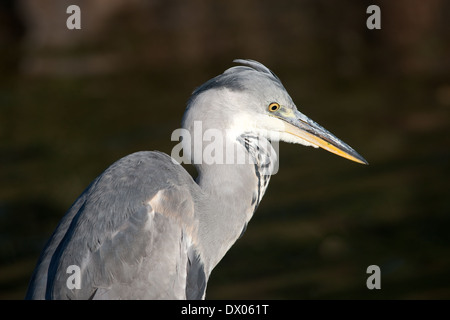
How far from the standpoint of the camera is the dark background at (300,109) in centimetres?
652

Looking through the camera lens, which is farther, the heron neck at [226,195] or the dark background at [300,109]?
the dark background at [300,109]

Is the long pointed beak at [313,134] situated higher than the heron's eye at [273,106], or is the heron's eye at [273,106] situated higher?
the heron's eye at [273,106]

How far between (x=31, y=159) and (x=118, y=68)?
3.39 meters

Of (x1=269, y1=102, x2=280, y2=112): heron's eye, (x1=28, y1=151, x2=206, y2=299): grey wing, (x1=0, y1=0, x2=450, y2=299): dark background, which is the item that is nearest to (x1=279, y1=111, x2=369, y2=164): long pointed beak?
(x1=269, y1=102, x2=280, y2=112): heron's eye

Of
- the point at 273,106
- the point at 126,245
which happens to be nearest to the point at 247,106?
the point at 273,106

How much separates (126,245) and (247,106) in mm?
921

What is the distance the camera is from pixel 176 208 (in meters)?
3.49

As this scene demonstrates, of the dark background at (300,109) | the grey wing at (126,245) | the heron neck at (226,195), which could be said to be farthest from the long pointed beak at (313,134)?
the dark background at (300,109)

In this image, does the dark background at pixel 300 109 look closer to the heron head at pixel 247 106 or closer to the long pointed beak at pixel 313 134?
the long pointed beak at pixel 313 134

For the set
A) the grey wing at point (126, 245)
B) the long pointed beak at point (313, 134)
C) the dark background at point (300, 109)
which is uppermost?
the dark background at point (300, 109)

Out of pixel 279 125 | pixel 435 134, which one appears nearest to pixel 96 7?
pixel 435 134

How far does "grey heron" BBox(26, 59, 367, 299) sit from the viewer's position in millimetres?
3297

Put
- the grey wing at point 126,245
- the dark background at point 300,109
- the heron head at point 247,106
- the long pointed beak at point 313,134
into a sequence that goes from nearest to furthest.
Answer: the grey wing at point 126,245
the heron head at point 247,106
the long pointed beak at point 313,134
the dark background at point 300,109
